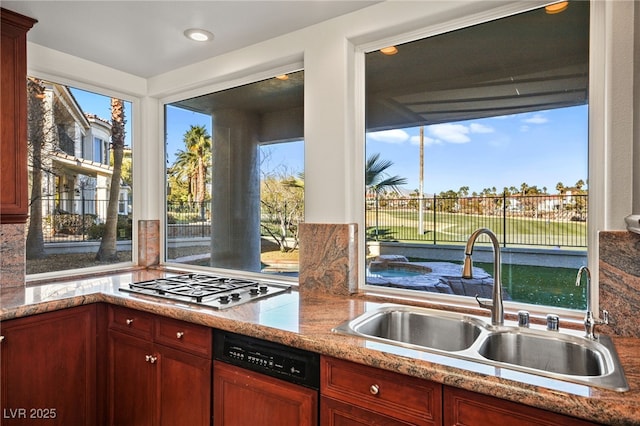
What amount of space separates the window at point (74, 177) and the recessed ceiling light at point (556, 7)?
293 centimetres

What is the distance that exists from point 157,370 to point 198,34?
1.91 meters

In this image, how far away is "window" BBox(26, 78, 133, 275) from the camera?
252cm

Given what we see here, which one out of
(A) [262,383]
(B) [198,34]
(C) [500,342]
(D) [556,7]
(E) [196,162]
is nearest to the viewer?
(C) [500,342]

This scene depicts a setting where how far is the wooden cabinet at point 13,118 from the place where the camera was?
2041 mm

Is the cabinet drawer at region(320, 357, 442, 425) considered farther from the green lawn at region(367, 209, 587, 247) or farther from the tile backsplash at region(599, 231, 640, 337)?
the green lawn at region(367, 209, 587, 247)

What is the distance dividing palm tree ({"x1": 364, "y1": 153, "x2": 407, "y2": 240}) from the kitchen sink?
0.58m

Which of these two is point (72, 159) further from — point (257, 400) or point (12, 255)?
point (257, 400)

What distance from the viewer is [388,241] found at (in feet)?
7.00

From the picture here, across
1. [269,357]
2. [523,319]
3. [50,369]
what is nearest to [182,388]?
[269,357]

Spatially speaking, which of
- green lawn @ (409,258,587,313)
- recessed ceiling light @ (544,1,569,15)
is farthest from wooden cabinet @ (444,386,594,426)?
recessed ceiling light @ (544,1,569,15)

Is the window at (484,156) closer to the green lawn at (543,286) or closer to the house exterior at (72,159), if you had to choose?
the green lawn at (543,286)

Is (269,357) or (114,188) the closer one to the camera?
(269,357)

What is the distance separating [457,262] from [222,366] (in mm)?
1246

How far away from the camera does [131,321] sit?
205 centimetres
